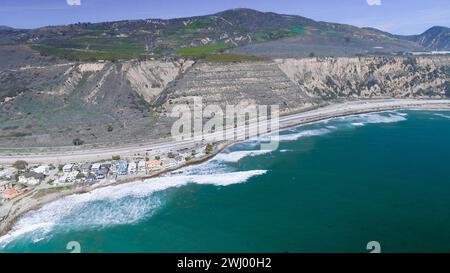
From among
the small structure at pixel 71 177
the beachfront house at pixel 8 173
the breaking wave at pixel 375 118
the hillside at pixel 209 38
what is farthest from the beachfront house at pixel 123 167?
the hillside at pixel 209 38

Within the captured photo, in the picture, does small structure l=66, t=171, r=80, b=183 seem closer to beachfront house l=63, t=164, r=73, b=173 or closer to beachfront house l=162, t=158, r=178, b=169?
beachfront house l=63, t=164, r=73, b=173

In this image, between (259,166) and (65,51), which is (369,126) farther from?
(65,51)

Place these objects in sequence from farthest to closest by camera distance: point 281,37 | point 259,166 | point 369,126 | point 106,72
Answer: point 281,37
point 106,72
point 369,126
point 259,166

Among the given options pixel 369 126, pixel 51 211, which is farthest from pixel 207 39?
pixel 51 211

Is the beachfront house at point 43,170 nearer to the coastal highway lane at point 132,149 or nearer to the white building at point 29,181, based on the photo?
the white building at point 29,181

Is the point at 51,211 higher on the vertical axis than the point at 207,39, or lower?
lower

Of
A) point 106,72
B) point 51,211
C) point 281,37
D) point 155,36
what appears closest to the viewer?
point 51,211

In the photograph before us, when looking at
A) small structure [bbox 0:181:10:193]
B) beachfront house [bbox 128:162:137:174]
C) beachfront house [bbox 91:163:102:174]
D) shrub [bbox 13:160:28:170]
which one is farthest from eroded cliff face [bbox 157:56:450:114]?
small structure [bbox 0:181:10:193]

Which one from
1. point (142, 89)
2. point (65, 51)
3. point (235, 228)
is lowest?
point (235, 228)
